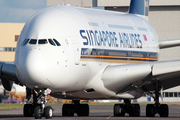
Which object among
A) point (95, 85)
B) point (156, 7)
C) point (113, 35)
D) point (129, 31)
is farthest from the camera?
point (156, 7)

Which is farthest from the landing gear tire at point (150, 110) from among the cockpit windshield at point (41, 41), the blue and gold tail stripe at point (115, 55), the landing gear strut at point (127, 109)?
the cockpit windshield at point (41, 41)

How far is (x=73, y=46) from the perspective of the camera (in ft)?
71.7

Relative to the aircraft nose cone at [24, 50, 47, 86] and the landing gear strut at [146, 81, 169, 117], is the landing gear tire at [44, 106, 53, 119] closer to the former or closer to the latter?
the aircraft nose cone at [24, 50, 47, 86]

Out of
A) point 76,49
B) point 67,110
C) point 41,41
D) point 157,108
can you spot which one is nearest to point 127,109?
point 157,108

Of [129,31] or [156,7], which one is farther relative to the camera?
[156,7]

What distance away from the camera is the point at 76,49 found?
22047 millimetres

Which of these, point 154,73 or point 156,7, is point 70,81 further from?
point 156,7

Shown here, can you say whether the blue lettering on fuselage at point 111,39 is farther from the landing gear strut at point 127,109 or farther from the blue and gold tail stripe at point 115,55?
the landing gear strut at point 127,109

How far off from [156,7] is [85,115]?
53.4m

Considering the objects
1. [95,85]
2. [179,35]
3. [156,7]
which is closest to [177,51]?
[179,35]

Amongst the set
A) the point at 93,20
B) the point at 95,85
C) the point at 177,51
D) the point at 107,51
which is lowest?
the point at 177,51

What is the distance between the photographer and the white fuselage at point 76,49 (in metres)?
20.3

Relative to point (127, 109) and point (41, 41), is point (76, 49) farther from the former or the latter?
point (127, 109)

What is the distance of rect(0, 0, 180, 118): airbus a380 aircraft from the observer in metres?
20.5
